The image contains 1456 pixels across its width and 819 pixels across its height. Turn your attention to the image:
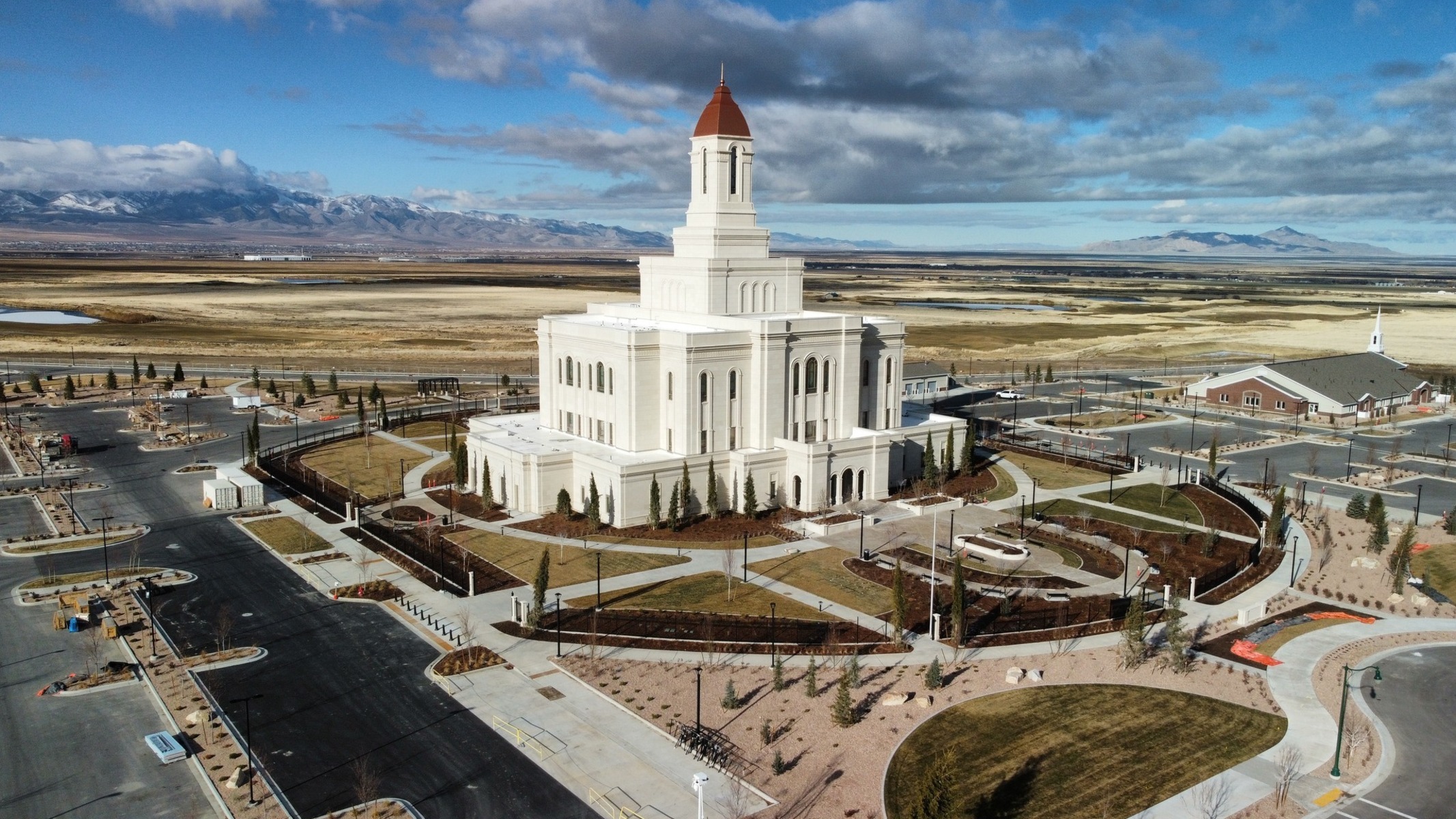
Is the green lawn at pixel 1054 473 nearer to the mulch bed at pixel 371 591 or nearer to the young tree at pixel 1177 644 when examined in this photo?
the young tree at pixel 1177 644

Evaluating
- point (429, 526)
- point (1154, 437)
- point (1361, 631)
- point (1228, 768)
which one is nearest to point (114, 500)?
point (429, 526)

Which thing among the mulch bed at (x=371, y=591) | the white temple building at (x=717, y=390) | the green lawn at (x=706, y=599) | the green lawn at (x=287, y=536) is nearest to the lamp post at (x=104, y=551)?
the green lawn at (x=287, y=536)

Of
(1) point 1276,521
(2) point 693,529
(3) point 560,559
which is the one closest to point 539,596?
(3) point 560,559

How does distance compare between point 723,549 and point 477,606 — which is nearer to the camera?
point 477,606

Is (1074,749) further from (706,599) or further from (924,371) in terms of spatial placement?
(924,371)

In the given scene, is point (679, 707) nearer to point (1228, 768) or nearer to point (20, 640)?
point (1228, 768)

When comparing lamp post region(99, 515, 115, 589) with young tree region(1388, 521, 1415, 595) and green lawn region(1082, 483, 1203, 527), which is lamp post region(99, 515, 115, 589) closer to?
green lawn region(1082, 483, 1203, 527)
